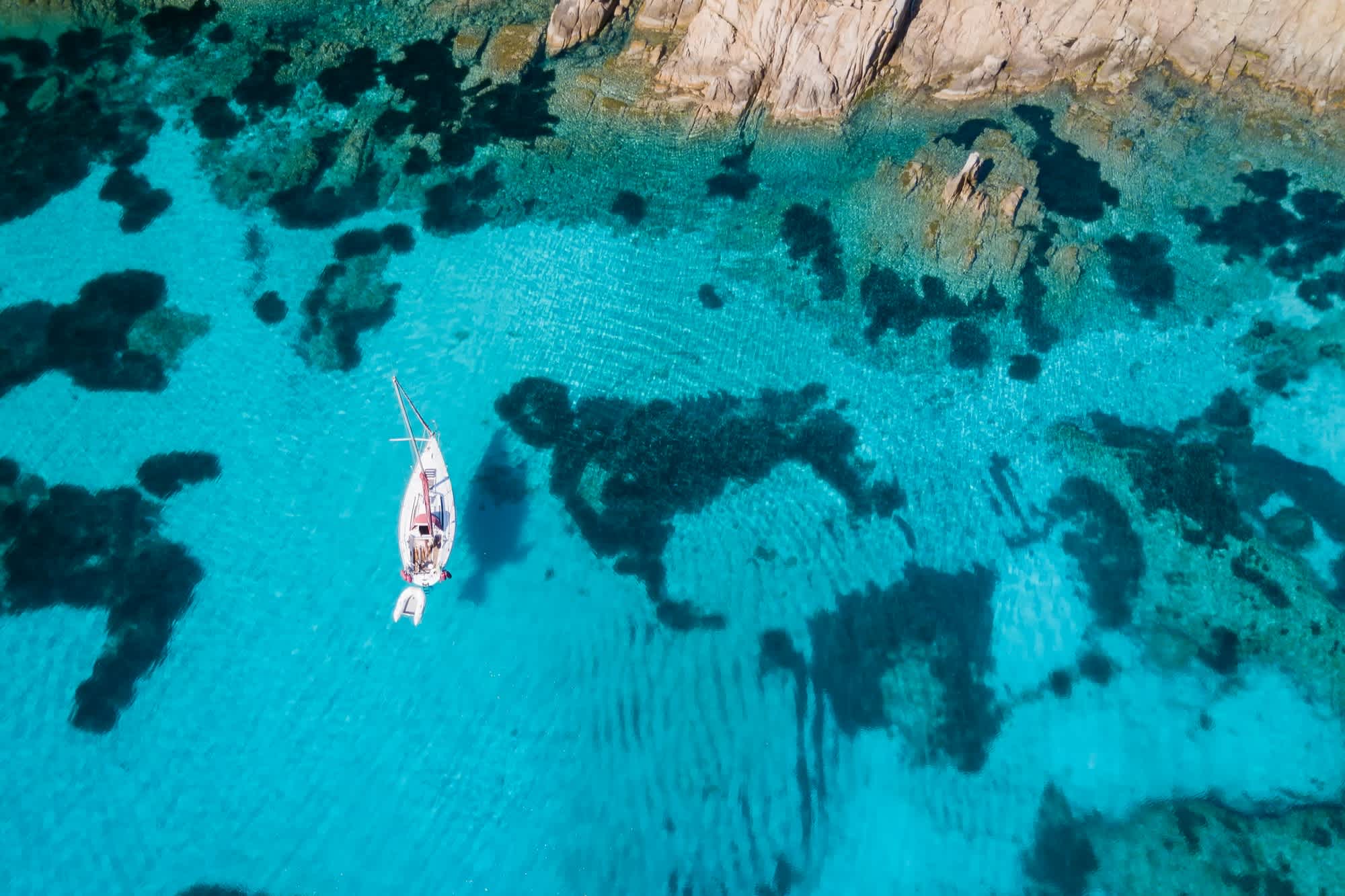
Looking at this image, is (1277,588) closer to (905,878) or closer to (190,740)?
(905,878)

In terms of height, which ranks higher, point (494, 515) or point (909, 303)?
point (909, 303)

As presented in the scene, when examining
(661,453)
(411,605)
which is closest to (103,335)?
(411,605)

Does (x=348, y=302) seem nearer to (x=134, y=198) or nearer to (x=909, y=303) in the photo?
(x=134, y=198)

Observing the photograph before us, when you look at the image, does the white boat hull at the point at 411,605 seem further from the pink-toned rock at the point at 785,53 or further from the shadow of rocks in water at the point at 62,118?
the pink-toned rock at the point at 785,53

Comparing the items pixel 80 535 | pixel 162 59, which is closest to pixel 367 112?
pixel 162 59

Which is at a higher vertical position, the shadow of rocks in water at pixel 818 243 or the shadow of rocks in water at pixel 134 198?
the shadow of rocks in water at pixel 818 243

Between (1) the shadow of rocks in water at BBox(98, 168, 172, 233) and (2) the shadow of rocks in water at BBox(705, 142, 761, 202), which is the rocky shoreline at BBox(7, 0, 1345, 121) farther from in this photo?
(1) the shadow of rocks in water at BBox(98, 168, 172, 233)

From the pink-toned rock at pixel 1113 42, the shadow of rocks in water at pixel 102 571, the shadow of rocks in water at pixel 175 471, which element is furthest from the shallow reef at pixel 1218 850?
the pink-toned rock at pixel 1113 42
